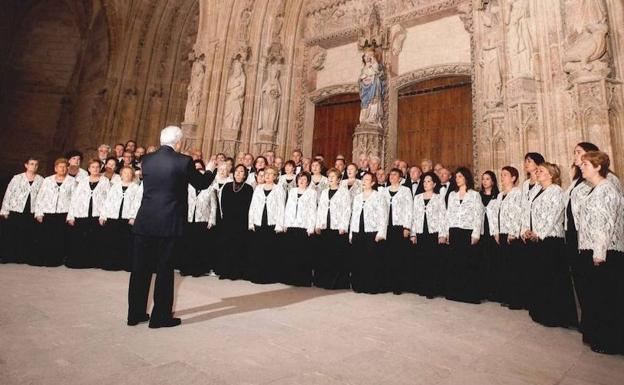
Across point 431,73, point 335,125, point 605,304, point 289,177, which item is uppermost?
point 431,73

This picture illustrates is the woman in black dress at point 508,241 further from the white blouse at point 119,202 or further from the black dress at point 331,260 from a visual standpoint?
the white blouse at point 119,202

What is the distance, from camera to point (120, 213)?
18.8ft

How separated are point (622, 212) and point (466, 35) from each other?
22.7 ft

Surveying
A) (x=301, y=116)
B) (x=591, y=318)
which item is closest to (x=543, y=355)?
(x=591, y=318)

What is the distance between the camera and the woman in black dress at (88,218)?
5.58m

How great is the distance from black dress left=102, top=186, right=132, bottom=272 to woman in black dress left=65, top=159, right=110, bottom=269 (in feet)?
0.48

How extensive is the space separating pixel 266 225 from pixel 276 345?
311cm

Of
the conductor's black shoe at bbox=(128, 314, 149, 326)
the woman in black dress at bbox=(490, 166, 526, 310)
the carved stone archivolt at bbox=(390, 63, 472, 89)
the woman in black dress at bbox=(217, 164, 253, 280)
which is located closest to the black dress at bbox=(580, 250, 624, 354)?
the woman in black dress at bbox=(490, 166, 526, 310)

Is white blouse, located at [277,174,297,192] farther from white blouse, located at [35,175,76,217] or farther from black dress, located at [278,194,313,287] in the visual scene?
white blouse, located at [35,175,76,217]

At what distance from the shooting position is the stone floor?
6.25ft

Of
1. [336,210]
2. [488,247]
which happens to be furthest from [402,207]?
[488,247]

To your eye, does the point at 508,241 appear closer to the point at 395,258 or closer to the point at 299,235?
the point at 395,258

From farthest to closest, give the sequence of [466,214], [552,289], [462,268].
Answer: [466,214] → [462,268] → [552,289]

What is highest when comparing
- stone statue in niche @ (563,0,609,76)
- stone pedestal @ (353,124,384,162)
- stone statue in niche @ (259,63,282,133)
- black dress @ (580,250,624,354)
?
stone statue in niche @ (259,63,282,133)
